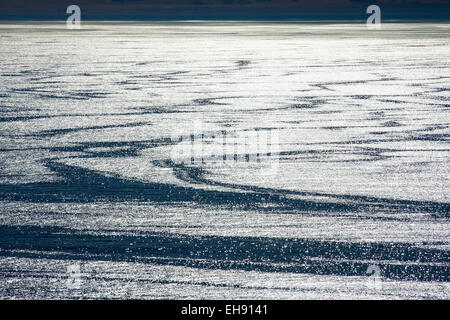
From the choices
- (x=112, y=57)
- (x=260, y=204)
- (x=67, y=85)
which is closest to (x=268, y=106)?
(x=67, y=85)

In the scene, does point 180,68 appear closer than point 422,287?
No

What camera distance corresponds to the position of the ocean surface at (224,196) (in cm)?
330

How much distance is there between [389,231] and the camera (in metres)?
3.95

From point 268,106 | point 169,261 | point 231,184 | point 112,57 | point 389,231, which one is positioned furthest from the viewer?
point 112,57

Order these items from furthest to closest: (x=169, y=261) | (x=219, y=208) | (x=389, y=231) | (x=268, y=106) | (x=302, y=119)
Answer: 1. (x=268, y=106)
2. (x=302, y=119)
3. (x=219, y=208)
4. (x=389, y=231)
5. (x=169, y=261)

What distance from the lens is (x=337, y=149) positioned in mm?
6051

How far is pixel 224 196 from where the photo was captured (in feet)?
15.3

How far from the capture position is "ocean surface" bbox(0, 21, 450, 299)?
330 centimetres

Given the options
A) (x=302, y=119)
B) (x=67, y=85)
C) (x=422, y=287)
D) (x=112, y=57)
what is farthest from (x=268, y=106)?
(x=112, y=57)

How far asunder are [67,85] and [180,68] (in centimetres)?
383

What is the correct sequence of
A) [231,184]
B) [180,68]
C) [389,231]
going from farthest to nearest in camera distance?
[180,68]
[231,184]
[389,231]

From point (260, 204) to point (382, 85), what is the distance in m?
6.89
